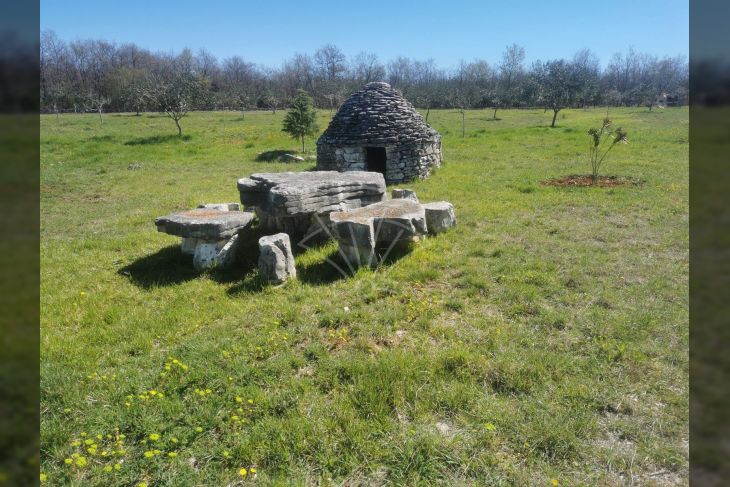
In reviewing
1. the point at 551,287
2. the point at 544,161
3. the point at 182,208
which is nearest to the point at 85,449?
the point at 551,287

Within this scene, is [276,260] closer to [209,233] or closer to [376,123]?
[209,233]

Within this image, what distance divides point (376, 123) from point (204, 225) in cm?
913

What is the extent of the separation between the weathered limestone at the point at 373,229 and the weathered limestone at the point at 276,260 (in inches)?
36.5

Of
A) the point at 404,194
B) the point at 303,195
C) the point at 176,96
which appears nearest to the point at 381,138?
the point at 404,194

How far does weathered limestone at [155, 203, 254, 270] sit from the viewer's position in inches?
286

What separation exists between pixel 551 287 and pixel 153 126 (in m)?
33.1

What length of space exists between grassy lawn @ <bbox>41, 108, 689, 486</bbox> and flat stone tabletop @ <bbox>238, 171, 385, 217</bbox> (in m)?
0.89

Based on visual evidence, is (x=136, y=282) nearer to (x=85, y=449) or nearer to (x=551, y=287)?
(x=85, y=449)

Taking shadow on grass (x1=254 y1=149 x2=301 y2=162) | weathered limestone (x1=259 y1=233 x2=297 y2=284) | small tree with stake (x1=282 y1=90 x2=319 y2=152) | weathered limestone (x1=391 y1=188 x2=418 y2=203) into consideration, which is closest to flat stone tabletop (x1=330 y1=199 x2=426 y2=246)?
weathered limestone (x1=259 y1=233 x2=297 y2=284)

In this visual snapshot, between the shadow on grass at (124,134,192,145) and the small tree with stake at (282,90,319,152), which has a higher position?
the small tree with stake at (282,90,319,152)

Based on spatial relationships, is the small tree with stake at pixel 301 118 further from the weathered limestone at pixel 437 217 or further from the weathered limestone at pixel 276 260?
the weathered limestone at pixel 276 260

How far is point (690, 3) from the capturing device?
0.85m

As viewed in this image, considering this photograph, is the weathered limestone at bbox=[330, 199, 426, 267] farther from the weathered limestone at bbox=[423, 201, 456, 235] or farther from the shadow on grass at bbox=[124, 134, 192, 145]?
the shadow on grass at bbox=[124, 134, 192, 145]

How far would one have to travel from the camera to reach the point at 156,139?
24.8 meters
